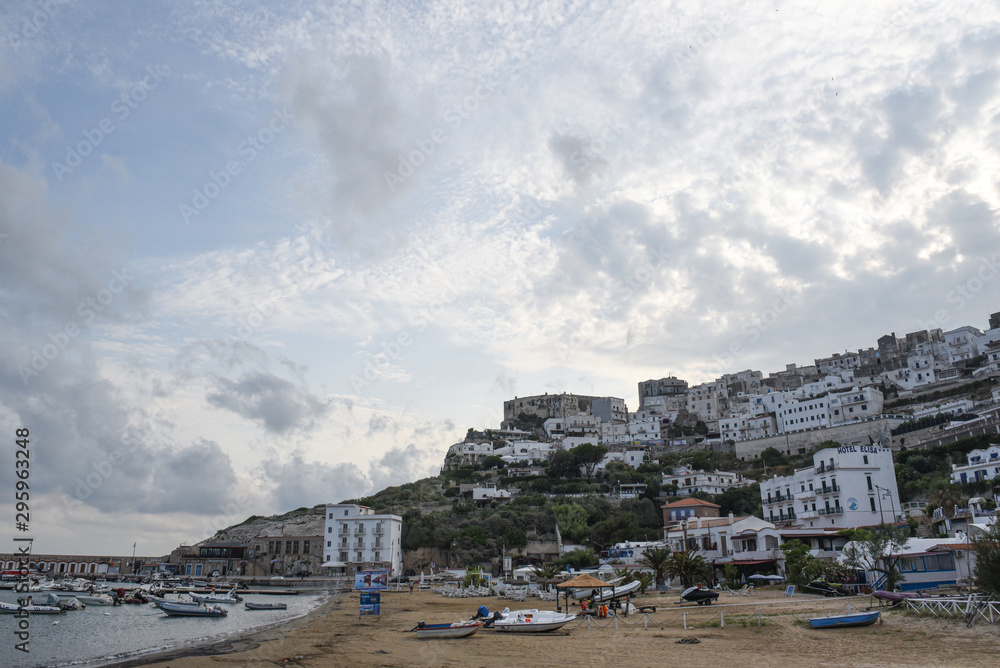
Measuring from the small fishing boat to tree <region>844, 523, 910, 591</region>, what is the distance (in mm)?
16066

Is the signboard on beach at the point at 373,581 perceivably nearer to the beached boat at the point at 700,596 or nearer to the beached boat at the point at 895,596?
the beached boat at the point at 700,596

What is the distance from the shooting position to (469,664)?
20.1m

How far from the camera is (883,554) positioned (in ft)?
106

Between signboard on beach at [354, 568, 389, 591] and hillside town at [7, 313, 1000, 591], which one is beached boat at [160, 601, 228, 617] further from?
hillside town at [7, 313, 1000, 591]

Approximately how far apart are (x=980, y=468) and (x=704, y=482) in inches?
1344

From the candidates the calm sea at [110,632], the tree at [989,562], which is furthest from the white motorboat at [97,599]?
the tree at [989,562]

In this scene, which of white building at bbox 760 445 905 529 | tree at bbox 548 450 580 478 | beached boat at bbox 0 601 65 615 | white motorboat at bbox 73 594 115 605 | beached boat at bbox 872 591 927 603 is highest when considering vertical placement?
tree at bbox 548 450 580 478

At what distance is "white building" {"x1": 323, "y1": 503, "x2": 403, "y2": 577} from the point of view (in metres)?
82.0

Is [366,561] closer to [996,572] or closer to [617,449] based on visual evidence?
[617,449]

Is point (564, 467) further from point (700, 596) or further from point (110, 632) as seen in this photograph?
point (110, 632)

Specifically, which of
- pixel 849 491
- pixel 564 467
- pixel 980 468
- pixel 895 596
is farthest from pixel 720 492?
pixel 895 596

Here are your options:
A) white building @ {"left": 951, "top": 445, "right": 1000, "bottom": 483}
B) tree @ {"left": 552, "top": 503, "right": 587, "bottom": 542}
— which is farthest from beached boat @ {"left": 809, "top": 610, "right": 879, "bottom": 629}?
tree @ {"left": 552, "top": 503, "right": 587, "bottom": 542}

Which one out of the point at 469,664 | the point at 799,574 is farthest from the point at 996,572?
the point at 799,574

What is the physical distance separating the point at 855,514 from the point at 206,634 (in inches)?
1870
